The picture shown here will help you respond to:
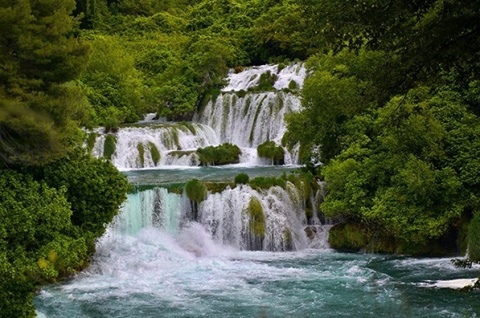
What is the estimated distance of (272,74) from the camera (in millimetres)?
36344

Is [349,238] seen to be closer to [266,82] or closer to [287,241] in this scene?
[287,241]

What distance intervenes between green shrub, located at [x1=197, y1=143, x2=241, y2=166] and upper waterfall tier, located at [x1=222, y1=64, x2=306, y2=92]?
6.63 meters

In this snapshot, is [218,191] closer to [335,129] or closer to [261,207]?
[261,207]

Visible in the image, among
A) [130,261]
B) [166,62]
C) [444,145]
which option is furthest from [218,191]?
[166,62]

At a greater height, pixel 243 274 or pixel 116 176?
pixel 116 176

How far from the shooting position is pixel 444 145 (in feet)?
60.1

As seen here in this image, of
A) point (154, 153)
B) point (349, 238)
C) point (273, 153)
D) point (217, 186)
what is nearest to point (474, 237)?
point (349, 238)

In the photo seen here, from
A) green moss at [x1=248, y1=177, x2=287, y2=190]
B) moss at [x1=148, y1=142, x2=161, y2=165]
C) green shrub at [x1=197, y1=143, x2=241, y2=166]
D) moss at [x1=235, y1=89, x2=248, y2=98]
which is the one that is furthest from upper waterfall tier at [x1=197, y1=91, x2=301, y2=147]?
green moss at [x1=248, y1=177, x2=287, y2=190]

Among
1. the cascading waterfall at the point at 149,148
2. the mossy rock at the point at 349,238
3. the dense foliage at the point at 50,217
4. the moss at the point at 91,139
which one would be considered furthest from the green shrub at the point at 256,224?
the moss at the point at 91,139

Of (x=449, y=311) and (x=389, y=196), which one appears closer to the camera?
(x=449, y=311)

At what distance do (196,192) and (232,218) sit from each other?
1.38 metres

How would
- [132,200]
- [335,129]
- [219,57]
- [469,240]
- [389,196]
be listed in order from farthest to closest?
[219,57]
[335,129]
[132,200]
[389,196]
[469,240]

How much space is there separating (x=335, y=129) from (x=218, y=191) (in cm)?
438

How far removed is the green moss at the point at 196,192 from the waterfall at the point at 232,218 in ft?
0.47
